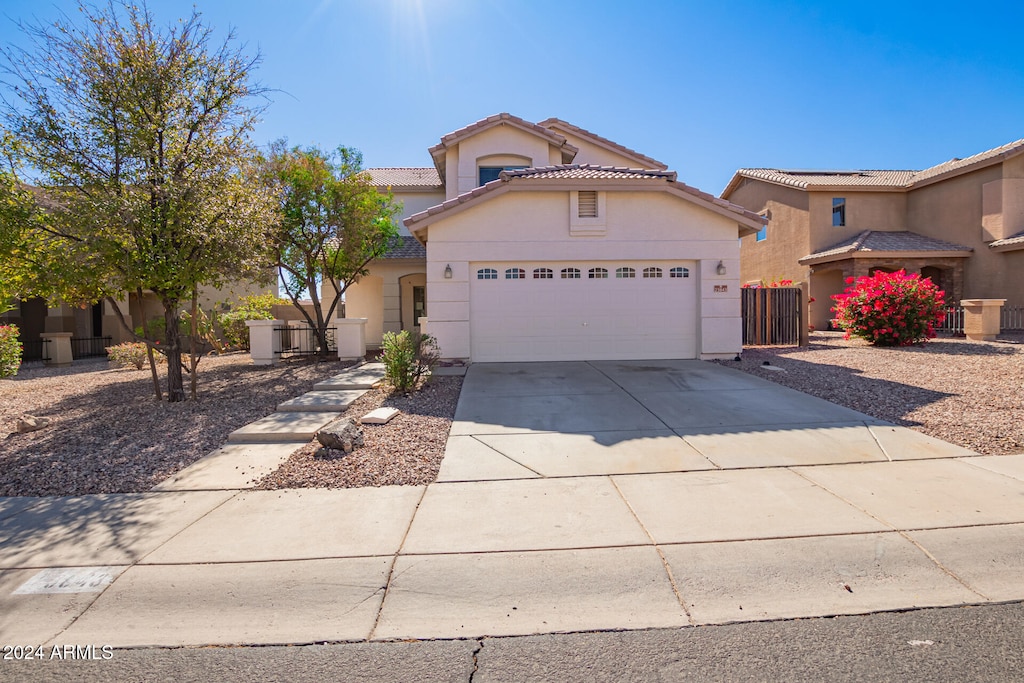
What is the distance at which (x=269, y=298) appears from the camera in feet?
61.2

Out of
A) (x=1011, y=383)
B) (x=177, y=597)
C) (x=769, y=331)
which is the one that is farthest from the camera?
(x=769, y=331)

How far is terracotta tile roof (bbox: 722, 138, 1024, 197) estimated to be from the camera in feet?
64.5

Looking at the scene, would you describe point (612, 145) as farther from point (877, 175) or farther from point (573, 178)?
point (877, 175)

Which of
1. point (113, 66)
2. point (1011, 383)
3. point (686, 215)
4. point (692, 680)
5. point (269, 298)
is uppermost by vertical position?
point (113, 66)

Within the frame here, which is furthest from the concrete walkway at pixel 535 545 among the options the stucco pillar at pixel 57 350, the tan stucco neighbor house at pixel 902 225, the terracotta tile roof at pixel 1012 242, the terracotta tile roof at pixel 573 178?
the tan stucco neighbor house at pixel 902 225

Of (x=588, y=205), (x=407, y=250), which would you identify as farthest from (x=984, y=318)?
(x=407, y=250)

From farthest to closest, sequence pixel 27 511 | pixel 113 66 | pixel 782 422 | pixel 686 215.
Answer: pixel 686 215 < pixel 113 66 < pixel 782 422 < pixel 27 511

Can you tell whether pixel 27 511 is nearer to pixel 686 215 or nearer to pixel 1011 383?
pixel 686 215

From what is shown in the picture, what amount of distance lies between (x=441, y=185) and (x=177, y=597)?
706 inches

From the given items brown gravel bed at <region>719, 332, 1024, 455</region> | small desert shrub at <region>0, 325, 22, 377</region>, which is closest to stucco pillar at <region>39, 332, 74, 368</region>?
small desert shrub at <region>0, 325, 22, 377</region>

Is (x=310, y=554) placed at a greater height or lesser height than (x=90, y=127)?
lesser

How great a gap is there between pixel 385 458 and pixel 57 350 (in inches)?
636

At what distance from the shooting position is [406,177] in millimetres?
21578

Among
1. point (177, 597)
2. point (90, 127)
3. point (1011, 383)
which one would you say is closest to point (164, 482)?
point (177, 597)
